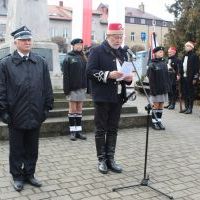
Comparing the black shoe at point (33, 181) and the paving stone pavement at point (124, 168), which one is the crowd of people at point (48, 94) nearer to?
the black shoe at point (33, 181)

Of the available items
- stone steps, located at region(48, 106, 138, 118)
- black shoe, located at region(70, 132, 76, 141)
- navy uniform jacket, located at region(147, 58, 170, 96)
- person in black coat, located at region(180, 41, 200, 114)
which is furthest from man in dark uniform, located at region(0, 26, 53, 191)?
person in black coat, located at region(180, 41, 200, 114)

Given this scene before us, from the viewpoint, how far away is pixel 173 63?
12.9m

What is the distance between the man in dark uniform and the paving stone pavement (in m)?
0.35

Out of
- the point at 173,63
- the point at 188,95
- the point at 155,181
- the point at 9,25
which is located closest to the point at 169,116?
the point at 188,95

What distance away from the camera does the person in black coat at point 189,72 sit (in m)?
11.9

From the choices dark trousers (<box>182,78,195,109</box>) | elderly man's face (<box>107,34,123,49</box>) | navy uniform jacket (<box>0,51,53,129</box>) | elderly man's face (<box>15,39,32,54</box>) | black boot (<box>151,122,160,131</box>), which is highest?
elderly man's face (<box>107,34,123,49</box>)

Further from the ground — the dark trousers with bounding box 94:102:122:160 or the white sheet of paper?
the white sheet of paper

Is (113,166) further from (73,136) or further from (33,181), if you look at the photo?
(73,136)

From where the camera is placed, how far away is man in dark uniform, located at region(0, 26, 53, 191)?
16.5 feet

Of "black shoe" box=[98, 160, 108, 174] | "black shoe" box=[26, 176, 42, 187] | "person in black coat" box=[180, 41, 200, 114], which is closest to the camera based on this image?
"black shoe" box=[26, 176, 42, 187]

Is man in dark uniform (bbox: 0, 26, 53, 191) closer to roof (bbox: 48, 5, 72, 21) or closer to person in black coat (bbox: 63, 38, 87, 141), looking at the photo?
person in black coat (bbox: 63, 38, 87, 141)

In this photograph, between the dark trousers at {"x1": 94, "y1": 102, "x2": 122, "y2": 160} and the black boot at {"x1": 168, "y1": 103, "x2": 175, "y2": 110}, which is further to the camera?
the black boot at {"x1": 168, "y1": 103, "x2": 175, "y2": 110}

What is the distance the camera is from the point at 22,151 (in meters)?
5.27

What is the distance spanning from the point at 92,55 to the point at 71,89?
2.22 m
